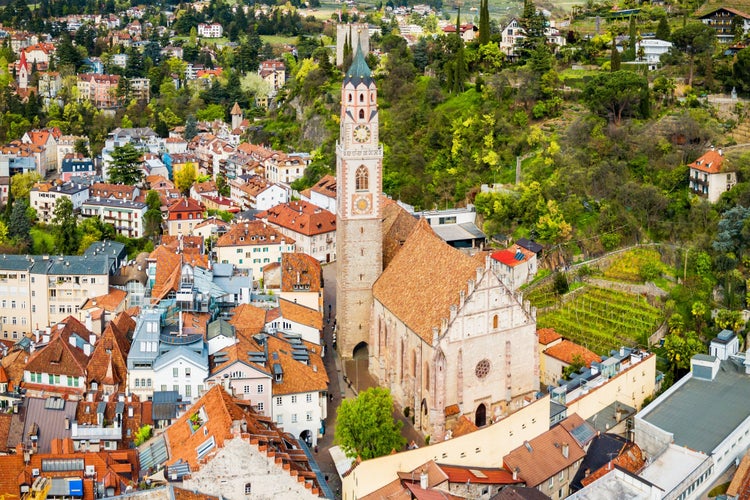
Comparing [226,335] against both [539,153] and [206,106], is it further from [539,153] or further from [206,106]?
[206,106]

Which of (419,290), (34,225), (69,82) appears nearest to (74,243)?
(34,225)

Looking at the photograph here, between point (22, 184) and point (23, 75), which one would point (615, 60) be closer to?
point (22, 184)

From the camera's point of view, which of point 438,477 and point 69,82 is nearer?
point 438,477

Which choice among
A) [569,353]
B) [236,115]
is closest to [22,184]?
[236,115]

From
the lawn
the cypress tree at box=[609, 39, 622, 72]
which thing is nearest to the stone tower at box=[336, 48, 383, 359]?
the cypress tree at box=[609, 39, 622, 72]

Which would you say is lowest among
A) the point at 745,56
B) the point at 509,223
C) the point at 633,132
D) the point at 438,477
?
the point at 438,477

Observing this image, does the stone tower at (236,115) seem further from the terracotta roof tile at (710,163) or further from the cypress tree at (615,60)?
→ the terracotta roof tile at (710,163)

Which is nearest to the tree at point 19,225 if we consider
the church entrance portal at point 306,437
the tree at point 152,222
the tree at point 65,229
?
the tree at point 65,229
